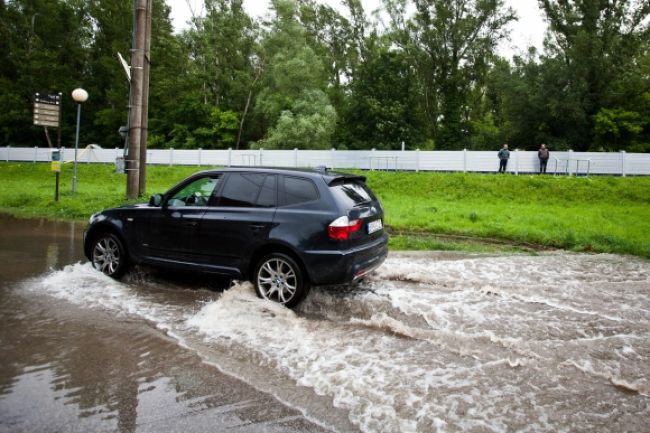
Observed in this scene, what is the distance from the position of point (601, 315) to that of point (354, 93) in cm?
4342

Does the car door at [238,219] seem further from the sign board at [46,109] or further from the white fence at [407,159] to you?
the white fence at [407,159]

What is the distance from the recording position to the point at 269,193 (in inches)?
238

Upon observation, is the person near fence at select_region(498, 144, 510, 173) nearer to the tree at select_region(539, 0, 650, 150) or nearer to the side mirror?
the tree at select_region(539, 0, 650, 150)

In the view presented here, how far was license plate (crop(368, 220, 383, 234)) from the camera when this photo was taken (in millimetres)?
6090

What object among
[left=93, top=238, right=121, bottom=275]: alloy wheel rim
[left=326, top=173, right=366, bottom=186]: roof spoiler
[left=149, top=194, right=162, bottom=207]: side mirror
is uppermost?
[left=326, top=173, right=366, bottom=186]: roof spoiler

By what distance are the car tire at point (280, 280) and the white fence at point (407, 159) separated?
20565mm

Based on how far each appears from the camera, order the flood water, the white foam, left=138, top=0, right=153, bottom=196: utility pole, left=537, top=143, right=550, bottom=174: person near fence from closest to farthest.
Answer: the flood water → the white foam → left=138, top=0, right=153, bottom=196: utility pole → left=537, top=143, right=550, bottom=174: person near fence

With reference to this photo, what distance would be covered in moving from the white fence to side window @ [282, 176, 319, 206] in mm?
20317

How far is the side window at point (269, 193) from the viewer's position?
6.00m

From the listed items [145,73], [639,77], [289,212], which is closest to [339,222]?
[289,212]

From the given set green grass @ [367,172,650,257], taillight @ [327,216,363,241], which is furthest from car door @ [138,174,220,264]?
green grass @ [367,172,650,257]

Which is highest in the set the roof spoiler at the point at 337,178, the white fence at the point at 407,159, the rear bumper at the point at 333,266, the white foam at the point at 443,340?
the white fence at the point at 407,159

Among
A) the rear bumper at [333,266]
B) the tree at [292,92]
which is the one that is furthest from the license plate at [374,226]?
the tree at [292,92]

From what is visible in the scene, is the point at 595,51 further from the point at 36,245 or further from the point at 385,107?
the point at 36,245
